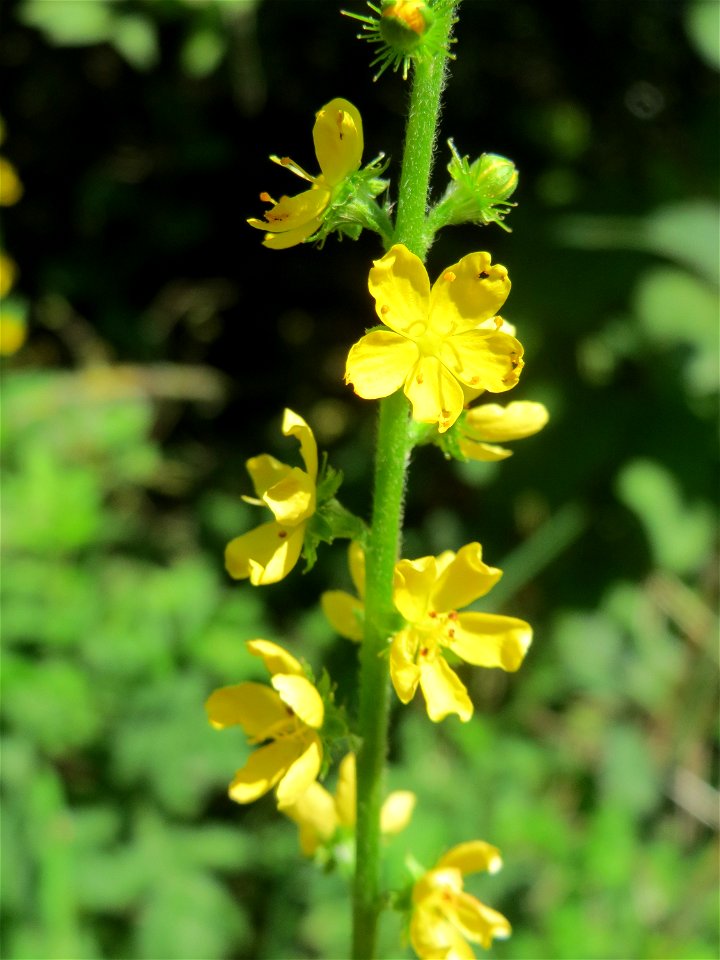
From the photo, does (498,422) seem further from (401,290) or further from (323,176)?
(323,176)

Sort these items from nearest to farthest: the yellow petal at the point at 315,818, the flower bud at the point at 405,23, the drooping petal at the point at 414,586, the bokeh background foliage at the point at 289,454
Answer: the flower bud at the point at 405,23 < the drooping petal at the point at 414,586 < the yellow petal at the point at 315,818 < the bokeh background foliage at the point at 289,454

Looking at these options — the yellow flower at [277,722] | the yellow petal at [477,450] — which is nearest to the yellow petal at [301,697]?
the yellow flower at [277,722]

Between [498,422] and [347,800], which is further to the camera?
[347,800]

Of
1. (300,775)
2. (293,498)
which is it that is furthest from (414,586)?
(300,775)

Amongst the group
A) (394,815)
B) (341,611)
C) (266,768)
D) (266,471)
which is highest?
(266,471)

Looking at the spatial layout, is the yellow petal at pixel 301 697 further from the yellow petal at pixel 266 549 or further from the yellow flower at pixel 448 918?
the yellow flower at pixel 448 918

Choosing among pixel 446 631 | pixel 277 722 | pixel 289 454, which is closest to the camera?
pixel 446 631
